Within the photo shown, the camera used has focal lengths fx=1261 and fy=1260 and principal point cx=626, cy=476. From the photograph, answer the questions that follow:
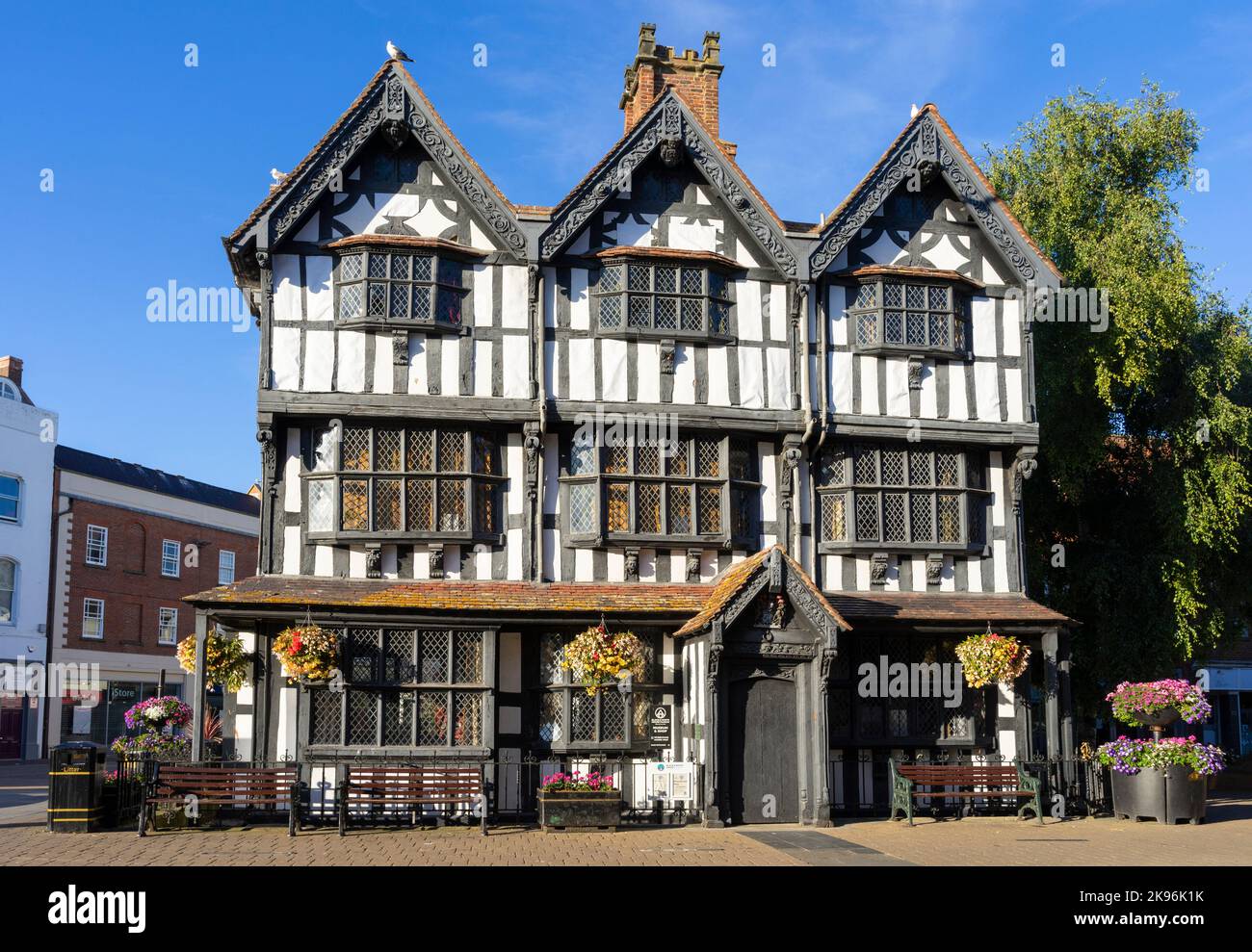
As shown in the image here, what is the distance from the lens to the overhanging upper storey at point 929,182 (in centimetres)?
2119

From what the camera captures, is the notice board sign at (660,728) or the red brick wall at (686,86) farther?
the red brick wall at (686,86)

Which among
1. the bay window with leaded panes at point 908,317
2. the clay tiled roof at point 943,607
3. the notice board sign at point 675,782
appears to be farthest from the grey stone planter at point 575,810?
the bay window with leaded panes at point 908,317

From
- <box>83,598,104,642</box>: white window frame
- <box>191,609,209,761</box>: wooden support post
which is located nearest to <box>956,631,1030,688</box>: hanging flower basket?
<box>191,609,209,761</box>: wooden support post

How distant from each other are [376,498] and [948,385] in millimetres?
9804

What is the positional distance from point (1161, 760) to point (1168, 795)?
54 centimetres

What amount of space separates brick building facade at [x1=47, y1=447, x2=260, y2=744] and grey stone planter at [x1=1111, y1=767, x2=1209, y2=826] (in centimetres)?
3156

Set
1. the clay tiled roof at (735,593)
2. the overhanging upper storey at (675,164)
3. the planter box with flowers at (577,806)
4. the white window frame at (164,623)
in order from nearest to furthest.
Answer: the planter box with flowers at (577,806) → the clay tiled roof at (735,593) → the overhanging upper storey at (675,164) → the white window frame at (164,623)

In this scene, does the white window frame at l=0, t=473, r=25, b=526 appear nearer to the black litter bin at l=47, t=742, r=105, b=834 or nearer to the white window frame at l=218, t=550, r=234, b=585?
the white window frame at l=218, t=550, r=234, b=585

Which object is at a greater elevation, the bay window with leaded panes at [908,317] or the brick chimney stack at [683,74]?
the brick chimney stack at [683,74]

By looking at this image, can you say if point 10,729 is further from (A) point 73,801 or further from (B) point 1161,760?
(B) point 1161,760

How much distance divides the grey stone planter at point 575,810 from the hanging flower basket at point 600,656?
1.93m

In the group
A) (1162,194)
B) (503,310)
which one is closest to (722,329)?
(503,310)

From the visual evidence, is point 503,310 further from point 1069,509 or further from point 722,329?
point 1069,509

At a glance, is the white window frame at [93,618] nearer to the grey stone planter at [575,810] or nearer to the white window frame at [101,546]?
the white window frame at [101,546]
